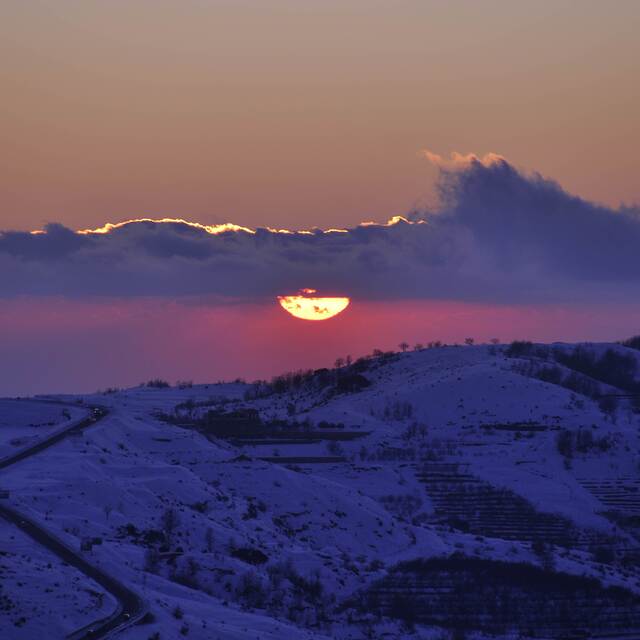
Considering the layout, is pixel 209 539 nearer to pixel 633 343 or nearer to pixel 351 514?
pixel 351 514

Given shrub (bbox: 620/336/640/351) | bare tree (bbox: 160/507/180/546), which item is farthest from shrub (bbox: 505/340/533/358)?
bare tree (bbox: 160/507/180/546)

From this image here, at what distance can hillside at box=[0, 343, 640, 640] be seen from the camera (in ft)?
151

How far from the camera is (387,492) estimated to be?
253ft

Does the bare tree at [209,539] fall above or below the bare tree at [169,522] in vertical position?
below

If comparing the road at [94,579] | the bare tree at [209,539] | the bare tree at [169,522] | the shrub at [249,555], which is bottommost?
the shrub at [249,555]

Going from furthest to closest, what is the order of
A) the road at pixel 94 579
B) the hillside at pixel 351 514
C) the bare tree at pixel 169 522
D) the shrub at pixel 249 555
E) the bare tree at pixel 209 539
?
the bare tree at pixel 169 522 → the bare tree at pixel 209 539 → the shrub at pixel 249 555 → the hillside at pixel 351 514 → the road at pixel 94 579

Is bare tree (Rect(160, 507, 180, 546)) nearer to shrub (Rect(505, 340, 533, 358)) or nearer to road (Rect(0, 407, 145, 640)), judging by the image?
road (Rect(0, 407, 145, 640))

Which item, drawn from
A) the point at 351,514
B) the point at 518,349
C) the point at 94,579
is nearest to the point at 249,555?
the point at 94,579

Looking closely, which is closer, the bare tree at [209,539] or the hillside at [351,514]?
the hillside at [351,514]

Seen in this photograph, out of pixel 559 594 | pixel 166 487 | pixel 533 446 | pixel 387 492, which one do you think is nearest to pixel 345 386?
pixel 533 446

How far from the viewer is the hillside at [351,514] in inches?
1817

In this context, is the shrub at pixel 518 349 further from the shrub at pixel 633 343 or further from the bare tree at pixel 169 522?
the bare tree at pixel 169 522

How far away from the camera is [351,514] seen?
65312 mm

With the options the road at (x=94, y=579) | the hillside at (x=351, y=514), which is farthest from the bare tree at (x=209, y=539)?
the road at (x=94, y=579)
